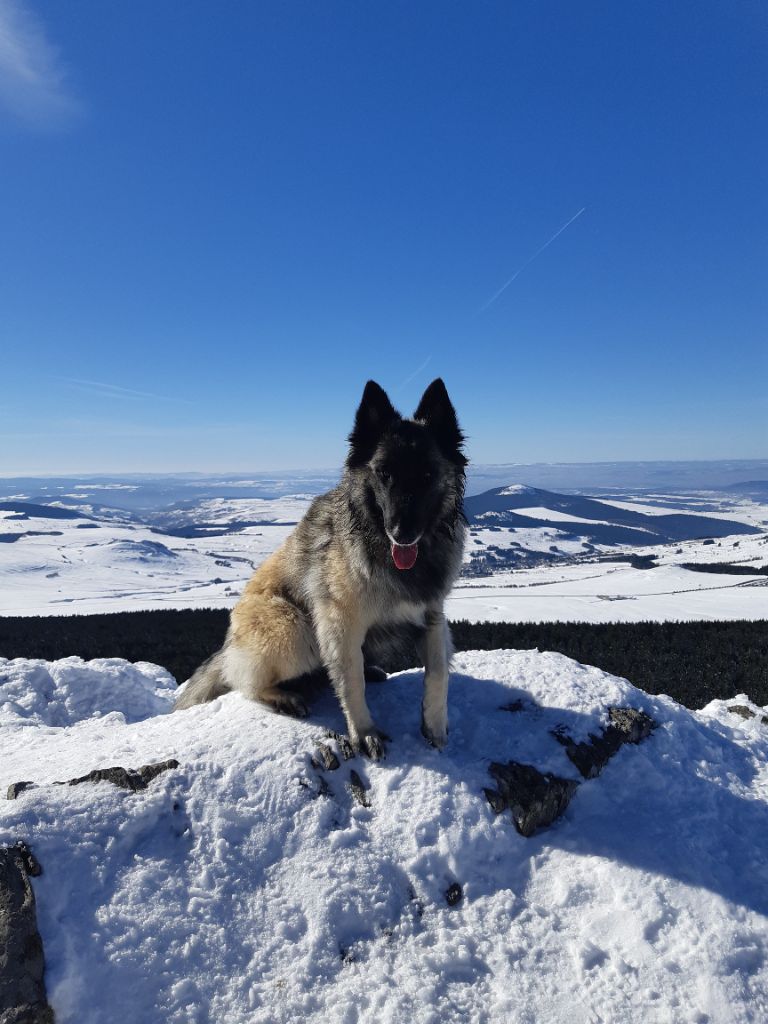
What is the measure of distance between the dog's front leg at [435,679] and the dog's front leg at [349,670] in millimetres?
554

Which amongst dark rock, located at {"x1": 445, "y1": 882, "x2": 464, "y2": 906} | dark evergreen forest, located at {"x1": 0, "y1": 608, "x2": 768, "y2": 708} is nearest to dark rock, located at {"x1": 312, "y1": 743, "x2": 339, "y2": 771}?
dark rock, located at {"x1": 445, "y1": 882, "x2": 464, "y2": 906}

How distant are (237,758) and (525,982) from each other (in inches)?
114

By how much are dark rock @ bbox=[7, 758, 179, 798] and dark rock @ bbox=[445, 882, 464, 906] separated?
261 cm

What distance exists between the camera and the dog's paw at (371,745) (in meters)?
5.25

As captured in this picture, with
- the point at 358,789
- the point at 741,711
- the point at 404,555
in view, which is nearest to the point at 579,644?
the point at 741,711

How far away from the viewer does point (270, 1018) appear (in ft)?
11.2

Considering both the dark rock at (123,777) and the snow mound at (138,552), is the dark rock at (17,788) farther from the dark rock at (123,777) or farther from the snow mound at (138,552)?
the snow mound at (138,552)

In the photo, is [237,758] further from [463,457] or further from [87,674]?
[87,674]

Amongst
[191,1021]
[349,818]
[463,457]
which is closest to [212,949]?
[191,1021]

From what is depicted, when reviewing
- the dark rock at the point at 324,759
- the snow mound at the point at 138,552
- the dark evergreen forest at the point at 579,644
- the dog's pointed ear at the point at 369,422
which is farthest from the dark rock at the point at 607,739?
the snow mound at the point at 138,552

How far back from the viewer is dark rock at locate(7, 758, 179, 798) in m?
4.49

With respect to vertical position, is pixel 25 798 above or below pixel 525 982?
above

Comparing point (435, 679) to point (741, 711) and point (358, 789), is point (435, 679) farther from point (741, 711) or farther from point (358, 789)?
point (741, 711)

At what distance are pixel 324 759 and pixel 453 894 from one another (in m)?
1.60
